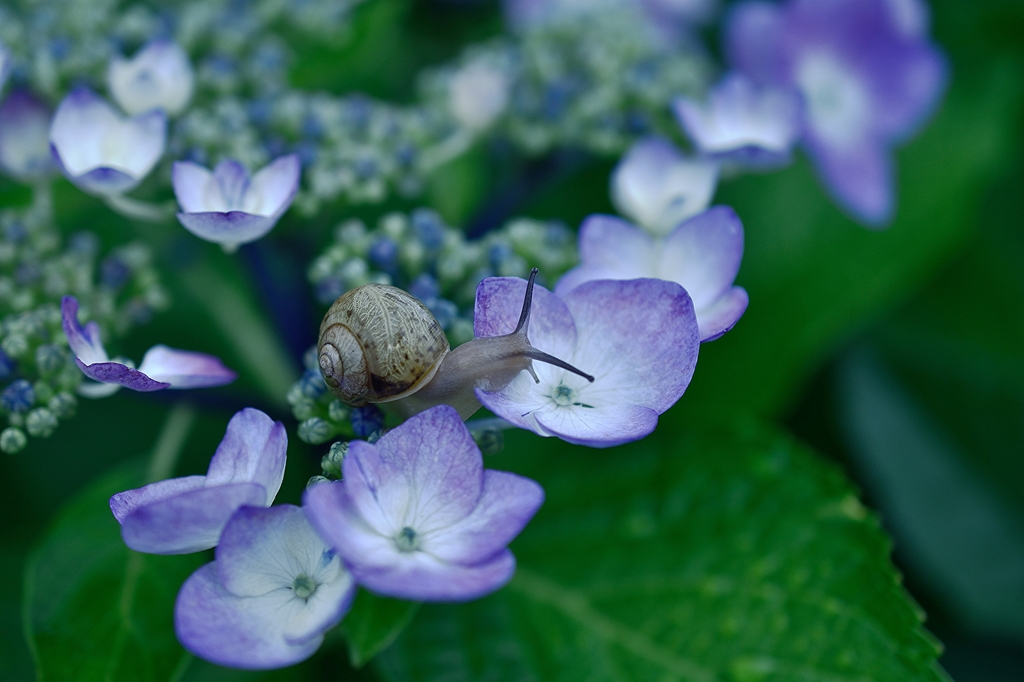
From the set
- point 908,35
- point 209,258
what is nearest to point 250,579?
point 209,258

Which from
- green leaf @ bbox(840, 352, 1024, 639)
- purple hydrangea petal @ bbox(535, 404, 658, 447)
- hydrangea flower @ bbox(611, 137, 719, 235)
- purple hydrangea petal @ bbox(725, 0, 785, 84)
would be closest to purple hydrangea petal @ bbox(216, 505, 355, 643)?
purple hydrangea petal @ bbox(535, 404, 658, 447)

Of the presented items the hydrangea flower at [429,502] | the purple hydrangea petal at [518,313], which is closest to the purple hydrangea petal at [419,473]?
the hydrangea flower at [429,502]

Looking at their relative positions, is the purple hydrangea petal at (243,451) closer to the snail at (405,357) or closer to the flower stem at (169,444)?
the snail at (405,357)

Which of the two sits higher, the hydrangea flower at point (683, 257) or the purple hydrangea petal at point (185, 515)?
the hydrangea flower at point (683, 257)

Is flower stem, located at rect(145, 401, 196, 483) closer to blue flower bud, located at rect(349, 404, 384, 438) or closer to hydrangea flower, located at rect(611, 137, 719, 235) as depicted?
blue flower bud, located at rect(349, 404, 384, 438)

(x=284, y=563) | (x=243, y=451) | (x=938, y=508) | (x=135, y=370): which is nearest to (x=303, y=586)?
(x=284, y=563)

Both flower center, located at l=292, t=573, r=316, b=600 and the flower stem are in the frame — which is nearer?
flower center, located at l=292, t=573, r=316, b=600

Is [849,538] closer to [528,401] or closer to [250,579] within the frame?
[528,401]
